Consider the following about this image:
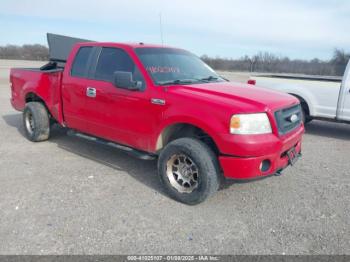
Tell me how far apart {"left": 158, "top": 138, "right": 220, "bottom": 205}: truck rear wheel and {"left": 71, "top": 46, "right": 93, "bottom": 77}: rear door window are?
6.83 ft

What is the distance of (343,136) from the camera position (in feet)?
24.2

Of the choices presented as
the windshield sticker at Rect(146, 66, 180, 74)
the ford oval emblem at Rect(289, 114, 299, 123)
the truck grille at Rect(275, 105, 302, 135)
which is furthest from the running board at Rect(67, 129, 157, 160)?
the ford oval emblem at Rect(289, 114, 299, 123)

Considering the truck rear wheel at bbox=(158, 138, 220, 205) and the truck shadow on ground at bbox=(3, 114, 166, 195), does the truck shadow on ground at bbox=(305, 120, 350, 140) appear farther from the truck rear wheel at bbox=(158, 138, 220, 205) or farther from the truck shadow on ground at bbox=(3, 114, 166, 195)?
the truck rear wheel at bbox=(158, 138, 220, 205)

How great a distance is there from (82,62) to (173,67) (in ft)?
5.27

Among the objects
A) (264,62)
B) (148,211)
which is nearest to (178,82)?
(148,211)

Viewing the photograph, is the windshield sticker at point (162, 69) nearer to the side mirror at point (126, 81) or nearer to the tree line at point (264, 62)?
the side mirror at point (126, 81)

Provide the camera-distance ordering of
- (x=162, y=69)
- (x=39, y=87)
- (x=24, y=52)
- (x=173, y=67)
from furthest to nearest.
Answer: (x=24, y=52) → (x=39, y=87) → (x=173, y=67) → (x=162, y=69)

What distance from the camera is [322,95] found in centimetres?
714

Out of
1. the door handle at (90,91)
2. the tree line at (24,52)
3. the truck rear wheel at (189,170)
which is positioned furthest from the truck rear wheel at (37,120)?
the tree line at (24,52)

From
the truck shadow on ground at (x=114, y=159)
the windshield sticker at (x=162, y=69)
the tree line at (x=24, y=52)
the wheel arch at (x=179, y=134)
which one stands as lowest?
the truck shadow on ground at (x=114, y=159)

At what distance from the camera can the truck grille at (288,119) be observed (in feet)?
11.3

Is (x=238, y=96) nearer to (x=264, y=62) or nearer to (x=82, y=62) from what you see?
(x=82, y=62)

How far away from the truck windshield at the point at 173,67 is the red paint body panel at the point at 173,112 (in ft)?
0.48

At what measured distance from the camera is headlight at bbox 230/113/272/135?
126 inches
